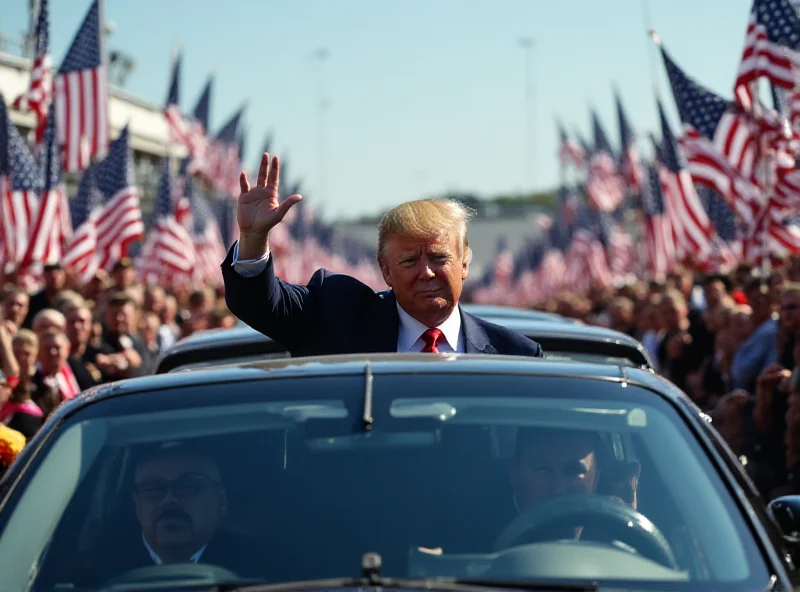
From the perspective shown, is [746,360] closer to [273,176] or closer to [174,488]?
[273,176]

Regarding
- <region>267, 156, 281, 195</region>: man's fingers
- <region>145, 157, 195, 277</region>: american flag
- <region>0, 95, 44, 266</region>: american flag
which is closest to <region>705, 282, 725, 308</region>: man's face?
<region>0, 95, 44, 266</region>: american flag

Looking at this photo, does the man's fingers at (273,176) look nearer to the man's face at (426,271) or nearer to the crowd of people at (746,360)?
the man's face at (426,271)

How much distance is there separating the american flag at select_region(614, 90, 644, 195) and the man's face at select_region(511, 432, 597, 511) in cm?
3489

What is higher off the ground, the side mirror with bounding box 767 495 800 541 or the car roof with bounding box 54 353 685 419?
the car roof with bounding box 54 353 685 419

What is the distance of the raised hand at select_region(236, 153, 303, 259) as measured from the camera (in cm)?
518

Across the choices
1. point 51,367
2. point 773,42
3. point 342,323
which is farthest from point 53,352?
point 773,42

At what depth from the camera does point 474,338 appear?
18.2ft

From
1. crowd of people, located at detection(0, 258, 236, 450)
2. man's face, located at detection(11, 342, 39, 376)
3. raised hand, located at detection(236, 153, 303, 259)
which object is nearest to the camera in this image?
raised hand, located at detection(236, 153, 303, 259)

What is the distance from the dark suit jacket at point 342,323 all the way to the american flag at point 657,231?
28.6m

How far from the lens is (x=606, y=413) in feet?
12.9

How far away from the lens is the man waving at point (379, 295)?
17.2 feet

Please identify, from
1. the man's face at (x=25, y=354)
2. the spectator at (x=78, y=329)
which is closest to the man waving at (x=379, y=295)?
the man's face at (x=25, y=354)

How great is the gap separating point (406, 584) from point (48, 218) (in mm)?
19283

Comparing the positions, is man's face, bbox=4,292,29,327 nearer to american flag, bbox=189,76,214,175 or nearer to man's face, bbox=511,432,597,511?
man's face, bbox=511,432,597,511
